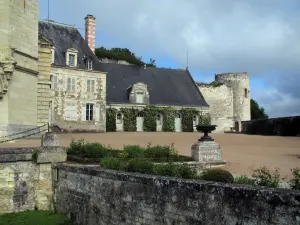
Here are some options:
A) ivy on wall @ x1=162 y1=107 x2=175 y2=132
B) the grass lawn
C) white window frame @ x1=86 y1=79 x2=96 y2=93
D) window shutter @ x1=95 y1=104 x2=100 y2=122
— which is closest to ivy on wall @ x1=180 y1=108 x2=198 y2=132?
ivy on wall @ x1=162 y1=107 x2=175 y2=132

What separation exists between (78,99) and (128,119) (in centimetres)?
464

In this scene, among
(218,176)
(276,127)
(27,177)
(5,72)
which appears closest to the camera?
(218,176)

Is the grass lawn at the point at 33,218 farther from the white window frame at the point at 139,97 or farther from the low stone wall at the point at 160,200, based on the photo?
the white window frame at the point at 139,97

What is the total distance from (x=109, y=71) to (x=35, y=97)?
19.6 metres

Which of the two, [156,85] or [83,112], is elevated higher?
[156,85]

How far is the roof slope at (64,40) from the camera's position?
1265 inches

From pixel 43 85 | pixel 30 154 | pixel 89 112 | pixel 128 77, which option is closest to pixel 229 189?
pixel 30 154

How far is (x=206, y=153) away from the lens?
461 inches

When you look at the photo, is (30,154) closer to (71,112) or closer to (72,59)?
(71,112)

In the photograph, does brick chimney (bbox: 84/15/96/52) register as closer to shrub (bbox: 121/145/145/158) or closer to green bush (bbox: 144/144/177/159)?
green bush (bbox: 144/144/177/159)

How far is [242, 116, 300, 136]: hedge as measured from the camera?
26.7 meters

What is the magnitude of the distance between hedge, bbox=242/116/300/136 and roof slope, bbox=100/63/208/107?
6.32m

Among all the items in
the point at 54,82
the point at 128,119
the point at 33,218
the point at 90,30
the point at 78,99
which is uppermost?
the point at 90,30

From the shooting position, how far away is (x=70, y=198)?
366 inches
